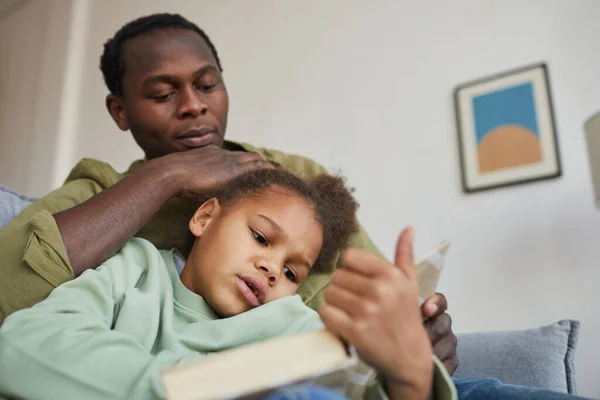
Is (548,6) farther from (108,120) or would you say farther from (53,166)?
(53,166)

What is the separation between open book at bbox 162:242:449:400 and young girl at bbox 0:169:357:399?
0.45 ft

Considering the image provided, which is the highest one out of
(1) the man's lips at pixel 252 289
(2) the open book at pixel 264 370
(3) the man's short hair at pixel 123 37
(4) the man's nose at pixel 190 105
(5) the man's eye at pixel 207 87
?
(3) the man's short hair at pixel 123 37

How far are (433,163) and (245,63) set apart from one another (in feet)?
3.55

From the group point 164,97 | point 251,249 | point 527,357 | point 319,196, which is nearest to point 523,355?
point 527,357

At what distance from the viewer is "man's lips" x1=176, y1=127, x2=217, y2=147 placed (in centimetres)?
133

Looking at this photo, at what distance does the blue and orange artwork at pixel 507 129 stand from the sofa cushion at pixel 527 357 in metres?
0.78

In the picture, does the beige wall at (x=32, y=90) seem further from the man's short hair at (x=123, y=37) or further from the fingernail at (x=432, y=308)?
the fingernail at (x=432, y=308)

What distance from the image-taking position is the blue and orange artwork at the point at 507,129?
1.87 m

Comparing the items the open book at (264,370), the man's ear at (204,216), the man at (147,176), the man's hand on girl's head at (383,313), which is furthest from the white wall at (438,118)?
the open book at (264,370)

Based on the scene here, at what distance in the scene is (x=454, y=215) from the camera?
192cm

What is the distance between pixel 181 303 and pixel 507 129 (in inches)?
55.9

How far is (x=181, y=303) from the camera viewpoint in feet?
2.97

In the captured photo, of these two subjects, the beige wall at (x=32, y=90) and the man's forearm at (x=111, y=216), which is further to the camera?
the beige wall at (x=32, y=90)

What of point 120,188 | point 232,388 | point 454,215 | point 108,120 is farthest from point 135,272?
point 108,120
